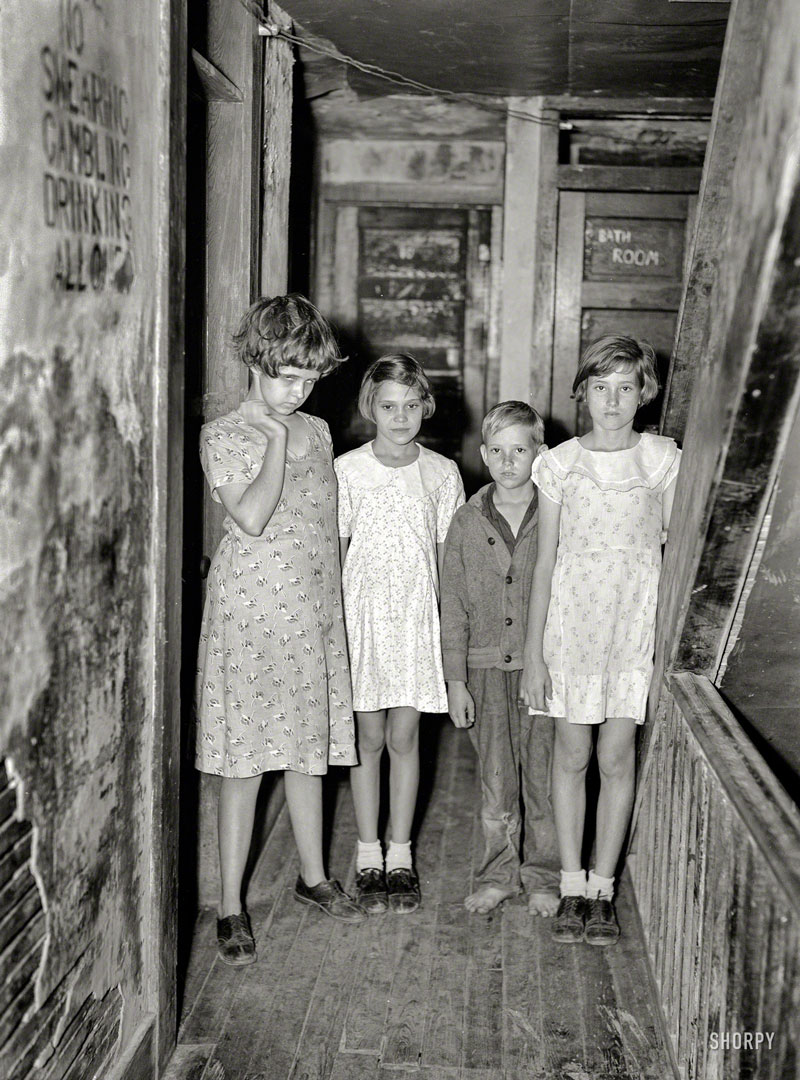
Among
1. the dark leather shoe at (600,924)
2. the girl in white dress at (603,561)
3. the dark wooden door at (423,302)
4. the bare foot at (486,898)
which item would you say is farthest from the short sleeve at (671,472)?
the dark wooden door at (423,302)

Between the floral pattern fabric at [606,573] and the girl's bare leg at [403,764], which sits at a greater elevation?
the floral pattern fabric at [606,573]

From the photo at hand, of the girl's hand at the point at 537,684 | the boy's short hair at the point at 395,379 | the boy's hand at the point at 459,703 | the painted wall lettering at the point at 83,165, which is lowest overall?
the boy's hand at the point at 459,703

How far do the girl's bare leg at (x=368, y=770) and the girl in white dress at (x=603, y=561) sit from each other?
0.51 meters

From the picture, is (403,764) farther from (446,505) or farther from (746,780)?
(746,780)

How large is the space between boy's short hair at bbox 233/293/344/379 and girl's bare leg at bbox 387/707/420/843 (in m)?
1.07

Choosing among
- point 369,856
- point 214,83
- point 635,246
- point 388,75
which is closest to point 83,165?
point 214,83

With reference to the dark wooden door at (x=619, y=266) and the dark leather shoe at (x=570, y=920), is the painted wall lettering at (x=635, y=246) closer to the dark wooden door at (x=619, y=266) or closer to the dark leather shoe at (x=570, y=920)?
the dark wooden door at (x=619, y=266)

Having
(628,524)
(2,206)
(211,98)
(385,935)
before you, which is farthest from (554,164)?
(2,206)

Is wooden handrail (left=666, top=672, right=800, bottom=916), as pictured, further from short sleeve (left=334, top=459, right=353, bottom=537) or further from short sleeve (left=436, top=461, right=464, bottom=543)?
short sleeve (left=334, top=459, right=353, bottom=537)

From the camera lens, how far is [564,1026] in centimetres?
274

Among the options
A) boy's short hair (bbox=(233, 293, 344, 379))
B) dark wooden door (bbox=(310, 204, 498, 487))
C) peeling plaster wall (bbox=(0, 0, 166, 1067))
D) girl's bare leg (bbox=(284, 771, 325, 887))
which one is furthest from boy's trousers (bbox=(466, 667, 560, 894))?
dark wooden door (bbox=(310, 204, 498, 487))

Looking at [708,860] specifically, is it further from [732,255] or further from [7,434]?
[7,434]

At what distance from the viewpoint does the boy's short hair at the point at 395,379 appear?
3219 mm

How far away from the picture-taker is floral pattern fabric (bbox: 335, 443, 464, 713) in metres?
3.24
